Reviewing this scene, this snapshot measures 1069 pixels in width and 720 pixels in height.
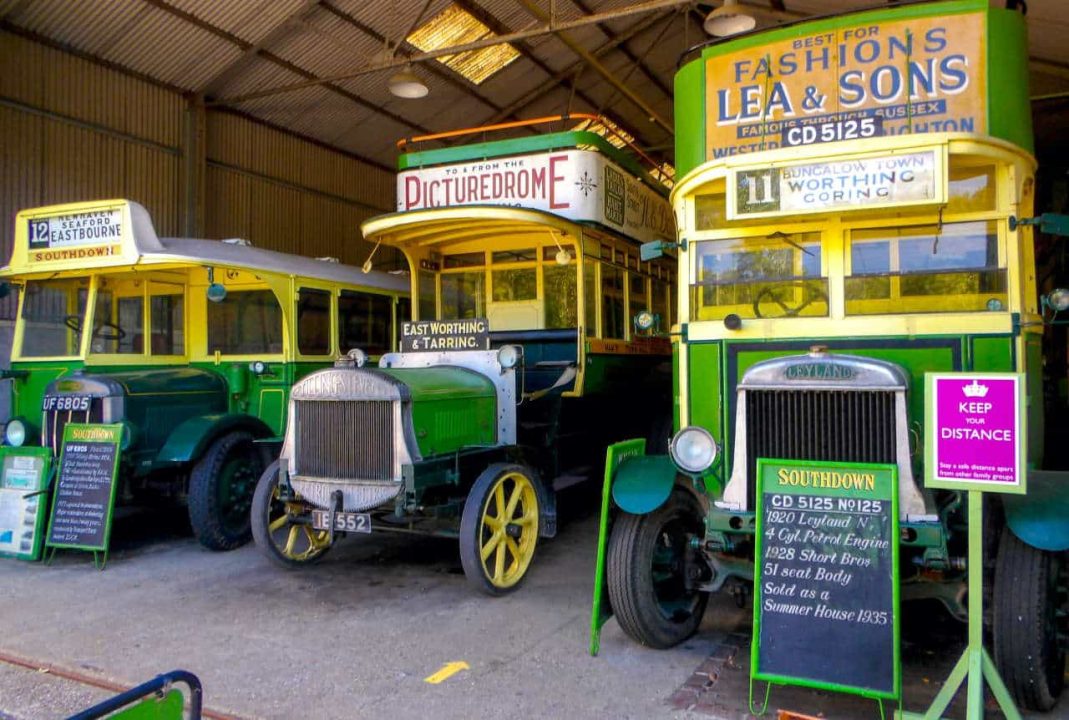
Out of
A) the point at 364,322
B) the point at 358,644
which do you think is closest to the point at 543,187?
the point at 364,322

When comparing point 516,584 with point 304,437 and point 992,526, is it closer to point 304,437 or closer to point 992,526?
point 304,437

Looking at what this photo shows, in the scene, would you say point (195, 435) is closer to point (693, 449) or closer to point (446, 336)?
point (446, 336)

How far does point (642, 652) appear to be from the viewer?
14.4 ft

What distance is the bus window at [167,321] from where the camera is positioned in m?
7.59

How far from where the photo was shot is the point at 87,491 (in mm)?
6246

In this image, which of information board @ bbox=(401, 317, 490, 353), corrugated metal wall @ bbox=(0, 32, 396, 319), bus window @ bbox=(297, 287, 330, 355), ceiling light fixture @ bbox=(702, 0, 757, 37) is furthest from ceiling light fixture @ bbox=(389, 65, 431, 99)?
information board @ bbox=(401, 317, 490, 353)

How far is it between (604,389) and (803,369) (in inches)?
141

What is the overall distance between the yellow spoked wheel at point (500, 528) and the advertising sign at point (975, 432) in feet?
9.62

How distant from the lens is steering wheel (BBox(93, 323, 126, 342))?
721cm

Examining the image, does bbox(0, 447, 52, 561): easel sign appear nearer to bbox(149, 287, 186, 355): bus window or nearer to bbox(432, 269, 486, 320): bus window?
bbox(149, 287, 186, 355): bus window

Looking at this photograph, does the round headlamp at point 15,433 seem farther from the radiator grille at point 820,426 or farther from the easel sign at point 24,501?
the radiator grille at point 820,426

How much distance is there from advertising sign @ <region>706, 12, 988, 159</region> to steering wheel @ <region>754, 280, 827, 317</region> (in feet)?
2.84

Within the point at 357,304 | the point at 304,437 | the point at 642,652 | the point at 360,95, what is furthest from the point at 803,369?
the point at 360,95

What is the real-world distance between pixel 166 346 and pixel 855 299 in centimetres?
618
